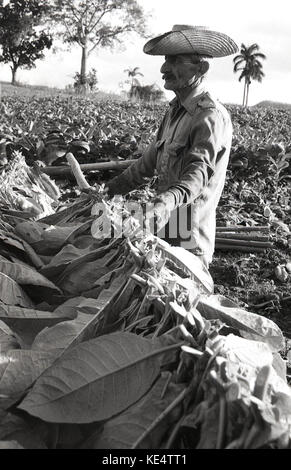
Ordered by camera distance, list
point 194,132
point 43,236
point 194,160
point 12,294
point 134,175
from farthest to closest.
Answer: point 134,175, point 194,132, point 194,160, point 43,236, point 12,294

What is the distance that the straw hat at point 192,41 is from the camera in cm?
275

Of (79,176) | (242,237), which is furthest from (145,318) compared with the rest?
(242,237)

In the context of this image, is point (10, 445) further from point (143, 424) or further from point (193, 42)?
point (193, 42)

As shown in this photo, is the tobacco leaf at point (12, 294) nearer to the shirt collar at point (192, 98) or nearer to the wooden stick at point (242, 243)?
the shirt collar at point (192, 98)

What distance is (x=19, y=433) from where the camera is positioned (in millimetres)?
1141

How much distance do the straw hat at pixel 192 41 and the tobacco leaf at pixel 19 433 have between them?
2093 mm

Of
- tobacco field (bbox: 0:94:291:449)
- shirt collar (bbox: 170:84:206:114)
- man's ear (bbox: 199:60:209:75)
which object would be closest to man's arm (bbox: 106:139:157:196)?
shirt collar (bbox: 170:84:206:114)

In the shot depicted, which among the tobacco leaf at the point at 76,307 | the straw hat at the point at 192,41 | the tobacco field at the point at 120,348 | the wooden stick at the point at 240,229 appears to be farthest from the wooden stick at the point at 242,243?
the tobacco leaf at the point at 76,307

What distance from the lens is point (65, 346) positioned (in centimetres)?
141

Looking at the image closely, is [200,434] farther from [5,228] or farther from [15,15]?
[15,15]

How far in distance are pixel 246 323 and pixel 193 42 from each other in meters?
1.78

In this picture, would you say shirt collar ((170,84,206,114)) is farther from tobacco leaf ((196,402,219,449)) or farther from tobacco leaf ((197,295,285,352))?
tobacco leaf ((196,402,219,449))

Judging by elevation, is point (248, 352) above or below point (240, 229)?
above
